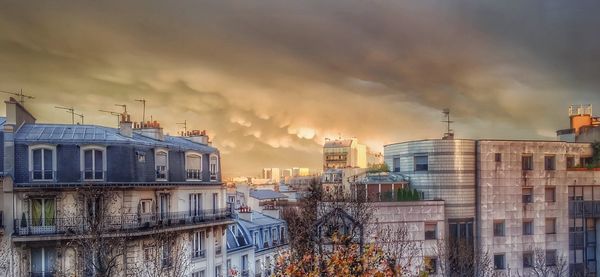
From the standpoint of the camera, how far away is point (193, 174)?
3106 cm

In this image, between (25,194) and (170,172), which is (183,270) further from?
(25,194)

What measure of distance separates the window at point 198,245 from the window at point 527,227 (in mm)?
20899

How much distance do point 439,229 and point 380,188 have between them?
14.7 feet

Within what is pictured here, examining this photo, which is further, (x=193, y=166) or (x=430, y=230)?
(x=193, y=166)

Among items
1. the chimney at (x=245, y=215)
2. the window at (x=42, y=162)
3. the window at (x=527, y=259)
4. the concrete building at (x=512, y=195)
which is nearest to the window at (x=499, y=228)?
the concrete building at (x=512, y=195)

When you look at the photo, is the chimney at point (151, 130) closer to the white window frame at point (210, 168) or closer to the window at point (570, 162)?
the white window frame at point (210, 168)

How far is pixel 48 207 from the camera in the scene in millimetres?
25562

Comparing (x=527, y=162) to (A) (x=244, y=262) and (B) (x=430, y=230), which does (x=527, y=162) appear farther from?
(A) (x=244, y=262)

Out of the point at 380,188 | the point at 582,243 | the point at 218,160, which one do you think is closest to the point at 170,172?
the point at 218,160

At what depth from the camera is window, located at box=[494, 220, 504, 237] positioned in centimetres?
3178

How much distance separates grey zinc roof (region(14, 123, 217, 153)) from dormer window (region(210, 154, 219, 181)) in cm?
260

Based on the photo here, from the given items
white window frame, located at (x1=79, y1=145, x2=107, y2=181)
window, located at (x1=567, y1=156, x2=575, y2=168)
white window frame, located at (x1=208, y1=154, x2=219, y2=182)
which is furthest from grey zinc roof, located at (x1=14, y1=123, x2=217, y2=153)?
window, located at (x1=567, y1=156, x2=575, y2=168)

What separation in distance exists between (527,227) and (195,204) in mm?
21664

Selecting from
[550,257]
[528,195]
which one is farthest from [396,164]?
[550,257]
